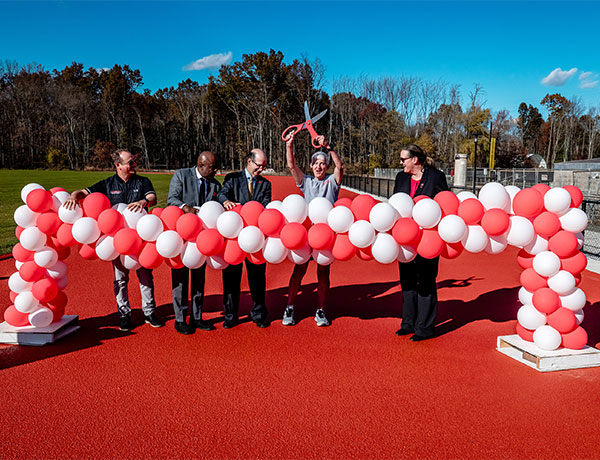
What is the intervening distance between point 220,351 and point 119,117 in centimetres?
7334

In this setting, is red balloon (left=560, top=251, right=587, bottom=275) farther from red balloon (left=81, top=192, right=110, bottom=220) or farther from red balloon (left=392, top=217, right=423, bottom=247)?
red balloon (left=81, top=192, right=110, bottom=220)

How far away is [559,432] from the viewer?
3.01 meters

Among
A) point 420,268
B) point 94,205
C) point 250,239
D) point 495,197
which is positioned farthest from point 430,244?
point 94,205

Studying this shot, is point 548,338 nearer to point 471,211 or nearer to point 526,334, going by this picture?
point 526,334

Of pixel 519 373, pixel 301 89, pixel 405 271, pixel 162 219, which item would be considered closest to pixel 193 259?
pixel 162 219

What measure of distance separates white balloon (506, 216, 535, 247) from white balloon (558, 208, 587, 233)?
0.29 m

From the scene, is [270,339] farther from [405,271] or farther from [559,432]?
[559,432]

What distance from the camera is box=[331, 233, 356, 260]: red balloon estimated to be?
4066 millimetres

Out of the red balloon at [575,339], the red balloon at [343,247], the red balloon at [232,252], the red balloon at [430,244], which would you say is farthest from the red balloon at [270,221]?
the red balloon at [575,339]

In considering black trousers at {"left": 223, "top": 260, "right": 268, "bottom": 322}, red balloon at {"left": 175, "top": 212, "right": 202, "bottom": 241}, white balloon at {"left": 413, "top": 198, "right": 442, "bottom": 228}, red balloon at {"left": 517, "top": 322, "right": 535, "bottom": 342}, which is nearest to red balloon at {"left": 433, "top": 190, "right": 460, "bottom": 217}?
white balloon at {"left": 413, "top": 198, "right": 442, "bottom": 228}

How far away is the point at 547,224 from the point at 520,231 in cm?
25

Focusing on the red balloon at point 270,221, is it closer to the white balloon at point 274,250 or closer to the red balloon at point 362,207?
the white balloon at point 274,250

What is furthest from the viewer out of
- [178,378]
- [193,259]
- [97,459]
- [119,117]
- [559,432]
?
[119,117]

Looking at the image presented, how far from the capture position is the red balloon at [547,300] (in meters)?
4.01
